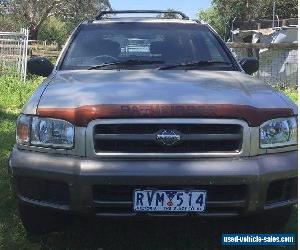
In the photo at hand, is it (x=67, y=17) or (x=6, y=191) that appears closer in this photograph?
(x=6, y=191)

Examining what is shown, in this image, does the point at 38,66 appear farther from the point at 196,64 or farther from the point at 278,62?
the point at 278,62

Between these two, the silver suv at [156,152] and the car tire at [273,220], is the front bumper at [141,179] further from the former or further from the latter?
the car tire at [273,220]

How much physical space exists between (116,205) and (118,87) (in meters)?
A: 0.84

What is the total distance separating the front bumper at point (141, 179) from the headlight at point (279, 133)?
0.27 ft

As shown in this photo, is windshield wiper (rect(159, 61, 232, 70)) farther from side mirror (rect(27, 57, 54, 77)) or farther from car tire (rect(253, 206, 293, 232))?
car tire (rect(253, 206, 293, 232))

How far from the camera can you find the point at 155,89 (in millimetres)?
3512

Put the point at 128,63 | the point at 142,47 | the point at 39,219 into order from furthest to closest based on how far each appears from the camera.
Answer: the point at 142,47 < the point at 128,63 < the point at 39,219

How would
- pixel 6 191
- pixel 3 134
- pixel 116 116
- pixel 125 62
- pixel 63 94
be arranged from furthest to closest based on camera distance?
1. pixel 3 134
2. pixel 6 191
3. pixel 125 62
4. pixel 63 94
5. pixel 116 116

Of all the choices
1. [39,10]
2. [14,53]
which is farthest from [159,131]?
[39,10]

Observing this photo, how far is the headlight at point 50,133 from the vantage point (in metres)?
3.27

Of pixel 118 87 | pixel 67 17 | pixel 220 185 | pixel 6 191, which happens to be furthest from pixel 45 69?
pixel 67 17

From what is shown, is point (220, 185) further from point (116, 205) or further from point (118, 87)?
point (118, 87)

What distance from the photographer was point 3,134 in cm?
729

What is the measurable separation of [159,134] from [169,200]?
41 centimetres
